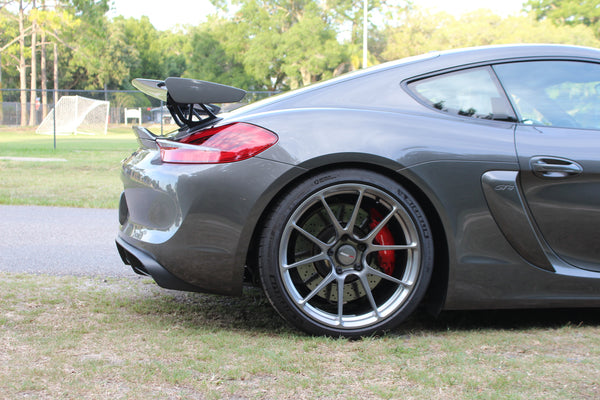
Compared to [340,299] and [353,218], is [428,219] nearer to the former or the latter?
[353,218]

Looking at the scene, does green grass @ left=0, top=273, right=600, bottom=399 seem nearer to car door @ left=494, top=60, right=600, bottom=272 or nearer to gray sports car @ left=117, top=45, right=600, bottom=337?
gray sports car @ left=117, top=45, right=600, bottom=337

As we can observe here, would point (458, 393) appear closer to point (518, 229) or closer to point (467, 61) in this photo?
point (518, 229)

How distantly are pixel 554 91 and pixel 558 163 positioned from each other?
44cm

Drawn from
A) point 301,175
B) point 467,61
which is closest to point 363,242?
point 301,175

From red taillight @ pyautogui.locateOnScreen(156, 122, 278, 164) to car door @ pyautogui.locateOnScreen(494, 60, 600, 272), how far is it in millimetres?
1187

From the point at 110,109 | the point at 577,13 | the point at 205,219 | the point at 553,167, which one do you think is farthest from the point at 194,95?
the point at 577,13

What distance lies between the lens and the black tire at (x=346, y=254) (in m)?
2.90

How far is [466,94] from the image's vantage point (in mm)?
3115

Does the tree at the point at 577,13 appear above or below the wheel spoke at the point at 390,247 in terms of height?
above

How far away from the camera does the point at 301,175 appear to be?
292cm

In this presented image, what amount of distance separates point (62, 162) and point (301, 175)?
13169 mm

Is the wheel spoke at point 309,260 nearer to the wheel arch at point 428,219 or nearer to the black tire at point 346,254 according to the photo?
the black tire at point 346,254

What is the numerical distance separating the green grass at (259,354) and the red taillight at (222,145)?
0.82 m

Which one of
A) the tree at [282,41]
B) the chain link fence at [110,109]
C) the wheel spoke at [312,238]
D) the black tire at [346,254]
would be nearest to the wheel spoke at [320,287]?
the black tire at [346,254]
